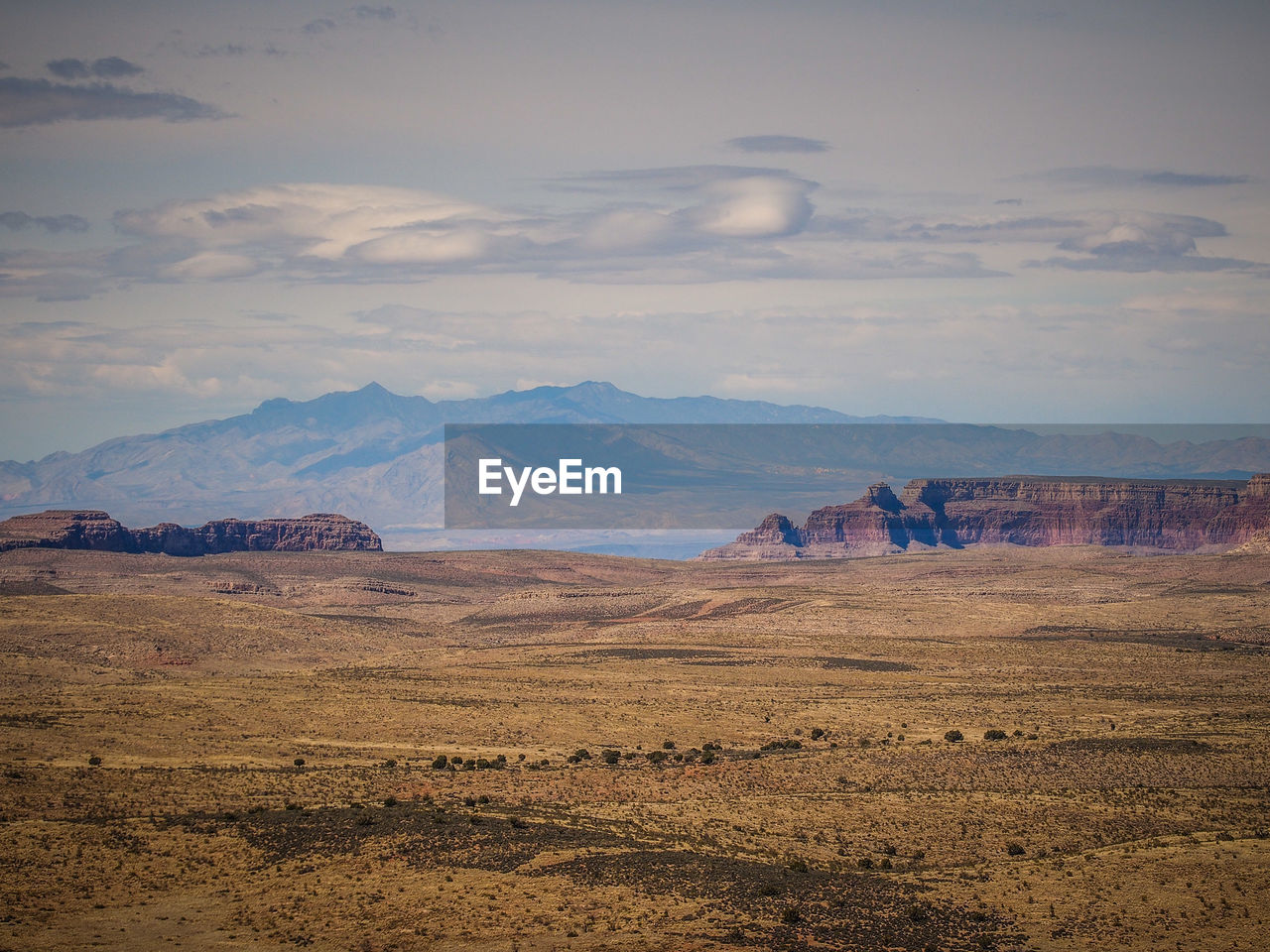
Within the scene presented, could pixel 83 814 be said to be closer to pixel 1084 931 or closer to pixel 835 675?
pixel 1084 931

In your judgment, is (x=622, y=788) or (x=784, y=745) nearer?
(x=622, y=788)

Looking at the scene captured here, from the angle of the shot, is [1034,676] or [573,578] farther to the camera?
[573,578]

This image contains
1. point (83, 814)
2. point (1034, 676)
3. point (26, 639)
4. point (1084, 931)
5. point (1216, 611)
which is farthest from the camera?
point (1216, 611)

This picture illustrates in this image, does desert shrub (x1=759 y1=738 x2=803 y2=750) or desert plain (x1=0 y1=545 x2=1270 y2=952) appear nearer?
desert plain (x1=0 y1=545 x2=1270 y2=952)

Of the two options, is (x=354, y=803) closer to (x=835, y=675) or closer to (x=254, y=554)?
(x=835, y=675)

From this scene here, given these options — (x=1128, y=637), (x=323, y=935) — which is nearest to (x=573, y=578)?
(x=1128, y=637)

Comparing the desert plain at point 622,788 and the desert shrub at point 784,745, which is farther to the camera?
the desert shrub at point 784,745

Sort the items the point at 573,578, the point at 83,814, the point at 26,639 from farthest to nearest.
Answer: the point at 573,578
the point at 26,639
the point at 83,814
